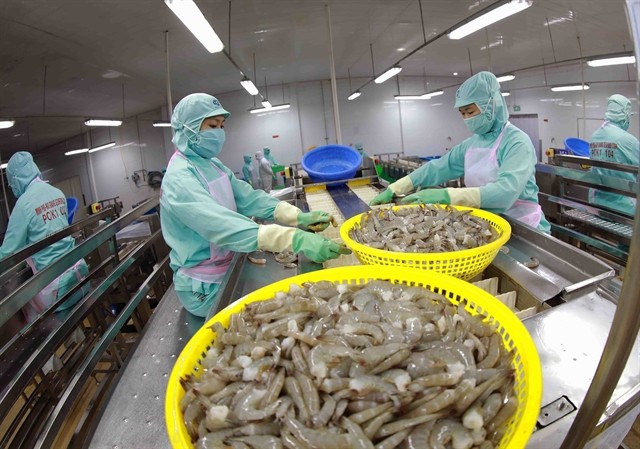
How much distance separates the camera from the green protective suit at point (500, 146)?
2499 mm

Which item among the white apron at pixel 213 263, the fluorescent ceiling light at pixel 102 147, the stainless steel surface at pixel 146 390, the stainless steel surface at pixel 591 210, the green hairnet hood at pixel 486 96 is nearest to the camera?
the stainless steel surface at pixel 146 390

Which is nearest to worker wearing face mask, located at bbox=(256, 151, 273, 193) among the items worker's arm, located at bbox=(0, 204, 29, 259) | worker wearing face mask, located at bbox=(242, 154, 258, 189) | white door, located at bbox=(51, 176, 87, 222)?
worker wearing face mask, located at bbox=(242, 154, 258, 189)

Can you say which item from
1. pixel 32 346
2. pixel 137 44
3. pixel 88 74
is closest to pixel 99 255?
pixel 32 346

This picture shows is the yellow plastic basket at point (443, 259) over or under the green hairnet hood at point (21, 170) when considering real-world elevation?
under

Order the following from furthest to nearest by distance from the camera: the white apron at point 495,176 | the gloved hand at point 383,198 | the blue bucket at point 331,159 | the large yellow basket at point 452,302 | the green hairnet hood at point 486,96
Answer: the blue bucket at point 331,159 → the gloved hand at point 383,198 → the white apron at point 495,176 → the green hairnet hood at point 486,96 → the large yellow basket at point 452,302

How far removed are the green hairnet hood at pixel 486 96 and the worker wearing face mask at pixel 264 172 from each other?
7236 mm

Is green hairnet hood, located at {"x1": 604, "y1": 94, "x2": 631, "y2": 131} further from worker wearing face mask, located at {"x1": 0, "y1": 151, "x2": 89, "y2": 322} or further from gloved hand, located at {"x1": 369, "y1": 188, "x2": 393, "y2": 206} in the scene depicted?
worker wearing face mask, located at {"x1": 0, "y1": 151, "x2": 89, "y2": 322}

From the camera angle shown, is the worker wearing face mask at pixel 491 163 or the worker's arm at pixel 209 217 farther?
the worker wearing face mask at pixel 491 163

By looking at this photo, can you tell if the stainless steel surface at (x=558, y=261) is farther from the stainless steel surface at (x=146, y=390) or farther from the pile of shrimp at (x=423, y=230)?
the stainless steel surface at (x=146, y=390)

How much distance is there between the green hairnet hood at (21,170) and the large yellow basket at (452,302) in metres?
4.69

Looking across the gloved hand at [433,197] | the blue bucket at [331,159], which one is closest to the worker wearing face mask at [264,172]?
the blue bucket at [331,159]

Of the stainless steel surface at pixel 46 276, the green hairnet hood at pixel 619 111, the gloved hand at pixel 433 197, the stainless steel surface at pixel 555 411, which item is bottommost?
the stainless steel surface at pixel 555 411

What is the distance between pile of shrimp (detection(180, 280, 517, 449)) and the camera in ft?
2.88

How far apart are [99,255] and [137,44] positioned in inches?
223
